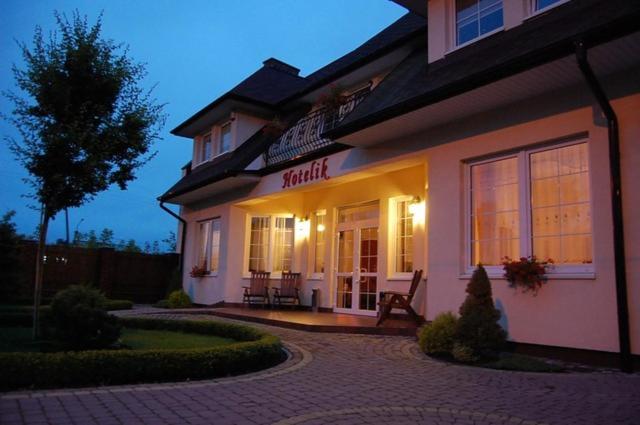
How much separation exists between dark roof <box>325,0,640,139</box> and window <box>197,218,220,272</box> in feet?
24.7

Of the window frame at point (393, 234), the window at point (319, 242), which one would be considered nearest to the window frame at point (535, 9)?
the window frame at point (393, 234)

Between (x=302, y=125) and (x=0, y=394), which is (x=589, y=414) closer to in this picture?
(x=0, y=394)

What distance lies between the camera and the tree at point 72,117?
7.46m

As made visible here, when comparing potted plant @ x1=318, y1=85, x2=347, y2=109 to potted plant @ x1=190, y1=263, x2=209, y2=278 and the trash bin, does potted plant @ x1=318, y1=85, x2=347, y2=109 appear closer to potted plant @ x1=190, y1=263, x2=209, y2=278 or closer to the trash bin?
the trash bin

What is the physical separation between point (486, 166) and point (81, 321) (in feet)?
20.0

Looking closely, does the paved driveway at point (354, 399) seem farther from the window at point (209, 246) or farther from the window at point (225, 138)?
the window at point (225, 138)

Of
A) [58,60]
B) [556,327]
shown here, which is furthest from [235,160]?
[556,327]

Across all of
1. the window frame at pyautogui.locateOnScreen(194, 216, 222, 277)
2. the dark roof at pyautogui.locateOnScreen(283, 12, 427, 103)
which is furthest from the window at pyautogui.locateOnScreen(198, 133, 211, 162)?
the dark roof at pyautogui.locateOnScreen(283, 12, 427, 103)

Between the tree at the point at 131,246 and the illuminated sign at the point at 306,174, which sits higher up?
the illuminated sign at the point at 306,174

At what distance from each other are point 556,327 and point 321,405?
149 inches

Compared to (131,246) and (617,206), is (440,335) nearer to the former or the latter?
(617,206)

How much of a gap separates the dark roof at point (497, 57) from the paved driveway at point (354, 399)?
12.2ft

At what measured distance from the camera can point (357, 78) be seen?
39.1 ft

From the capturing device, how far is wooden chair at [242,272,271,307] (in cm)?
1374
